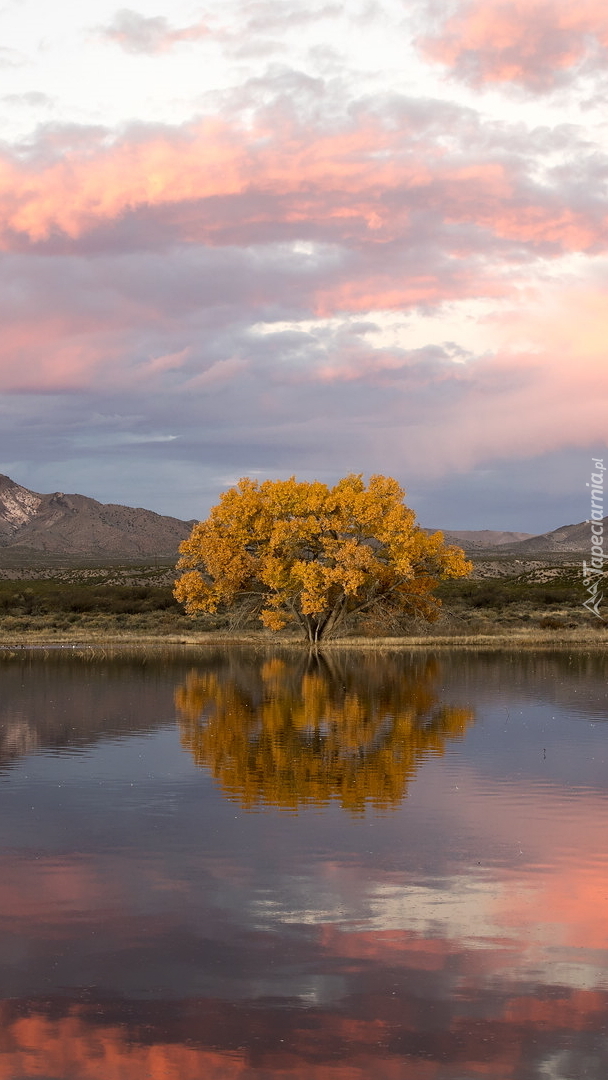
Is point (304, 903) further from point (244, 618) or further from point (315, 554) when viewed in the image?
point (244, 618)

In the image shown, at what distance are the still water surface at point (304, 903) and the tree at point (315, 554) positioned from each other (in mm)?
31901

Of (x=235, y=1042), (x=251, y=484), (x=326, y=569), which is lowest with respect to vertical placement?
(x=235, y=1042)

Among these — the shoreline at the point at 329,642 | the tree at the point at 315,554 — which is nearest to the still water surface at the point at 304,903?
the shoreline at the point at 329,642

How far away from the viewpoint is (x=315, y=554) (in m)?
59.8

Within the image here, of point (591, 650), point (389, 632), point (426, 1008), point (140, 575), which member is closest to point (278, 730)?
point (426, 1008)

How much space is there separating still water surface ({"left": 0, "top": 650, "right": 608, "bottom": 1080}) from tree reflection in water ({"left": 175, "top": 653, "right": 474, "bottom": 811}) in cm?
11

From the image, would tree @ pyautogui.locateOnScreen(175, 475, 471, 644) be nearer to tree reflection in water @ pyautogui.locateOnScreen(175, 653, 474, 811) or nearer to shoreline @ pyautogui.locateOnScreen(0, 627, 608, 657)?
shoreline @ pyautogui.locateOnScreen(0, 627, 608, 657)

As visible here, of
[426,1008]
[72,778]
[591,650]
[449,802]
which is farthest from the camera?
[591,650]

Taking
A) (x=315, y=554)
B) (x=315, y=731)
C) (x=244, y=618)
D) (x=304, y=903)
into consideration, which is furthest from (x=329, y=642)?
(x=304, y=903)

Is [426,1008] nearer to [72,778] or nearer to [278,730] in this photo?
[72,778]

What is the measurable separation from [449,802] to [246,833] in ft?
11.3

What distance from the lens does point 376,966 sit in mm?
9820

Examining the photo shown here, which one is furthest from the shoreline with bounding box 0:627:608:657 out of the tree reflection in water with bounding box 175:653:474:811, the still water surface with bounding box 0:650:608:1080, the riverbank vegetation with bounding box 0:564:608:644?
the still water surface with bounding box 0:650:608:1080

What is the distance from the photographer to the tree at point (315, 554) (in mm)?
57062
